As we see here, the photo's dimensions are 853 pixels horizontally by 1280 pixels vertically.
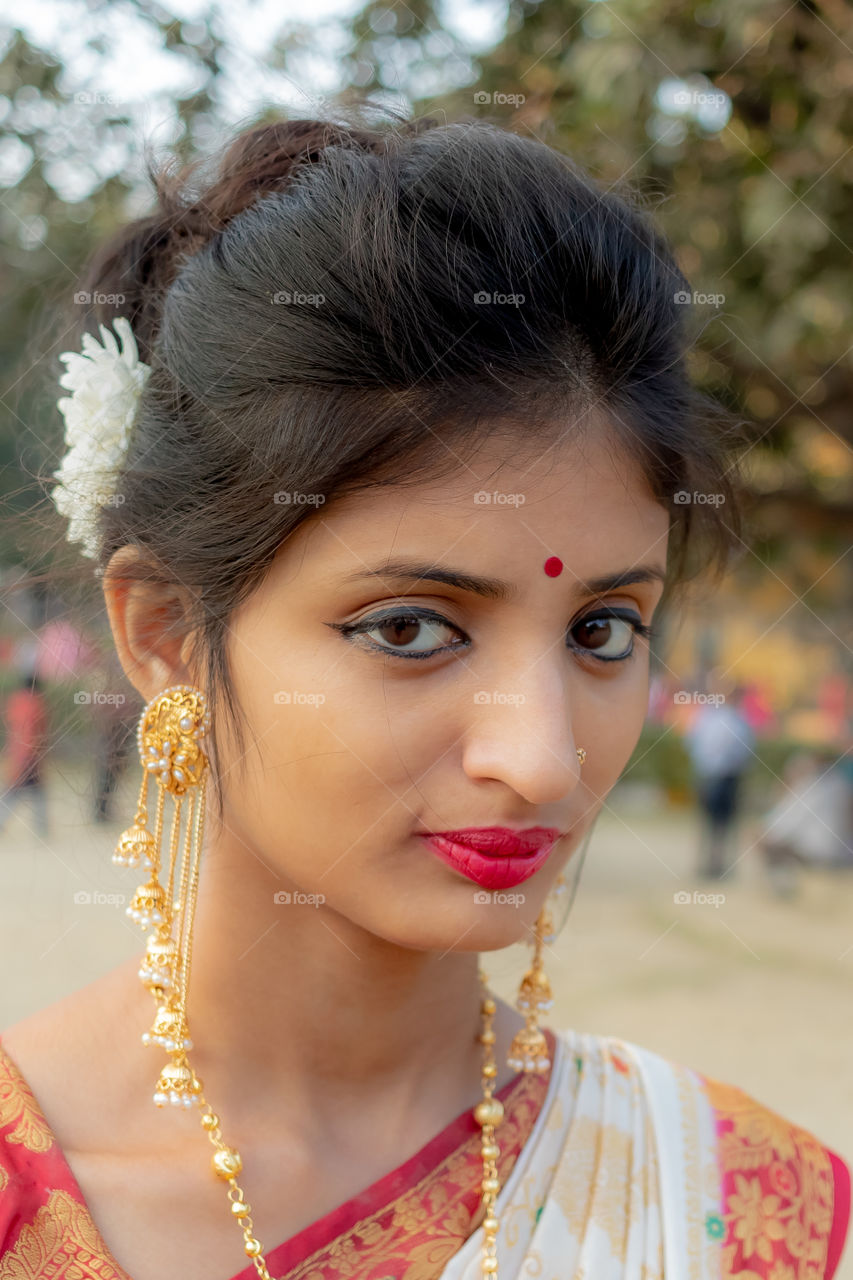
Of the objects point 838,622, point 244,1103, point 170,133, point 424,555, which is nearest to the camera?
point 424,555

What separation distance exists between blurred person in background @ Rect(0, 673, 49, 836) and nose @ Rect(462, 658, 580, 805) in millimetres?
955

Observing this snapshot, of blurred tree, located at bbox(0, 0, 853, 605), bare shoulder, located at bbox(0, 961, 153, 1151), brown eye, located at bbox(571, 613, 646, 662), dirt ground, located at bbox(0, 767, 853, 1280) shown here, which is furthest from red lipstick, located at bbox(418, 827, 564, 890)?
dirt ground, located at bbox(0, 767, 853, 1280)

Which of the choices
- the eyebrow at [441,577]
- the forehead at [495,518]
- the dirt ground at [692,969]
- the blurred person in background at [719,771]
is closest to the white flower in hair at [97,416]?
the forehead at [495,518]

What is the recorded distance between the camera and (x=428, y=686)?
1360 mm

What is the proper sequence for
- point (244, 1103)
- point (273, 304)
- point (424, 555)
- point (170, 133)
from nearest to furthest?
point (424, 555) → point (273, 304) → point (244, 1103) → point (170, 133)

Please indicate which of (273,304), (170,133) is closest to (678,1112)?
(273,304)

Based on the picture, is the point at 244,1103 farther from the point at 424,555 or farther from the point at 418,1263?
the point at 424,555

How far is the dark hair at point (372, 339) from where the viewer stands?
1418 mm

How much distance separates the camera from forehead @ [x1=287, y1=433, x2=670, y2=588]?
1.35 metres

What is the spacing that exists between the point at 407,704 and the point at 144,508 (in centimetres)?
56

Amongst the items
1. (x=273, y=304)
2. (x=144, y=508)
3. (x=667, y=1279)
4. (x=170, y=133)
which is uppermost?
A: (x=170, y=133)

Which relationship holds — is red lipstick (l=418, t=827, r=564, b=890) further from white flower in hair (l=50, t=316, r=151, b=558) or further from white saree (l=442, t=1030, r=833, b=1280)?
white flower in hair (l=50, t=316, r=151, b=558)

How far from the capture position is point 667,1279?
1.62 m

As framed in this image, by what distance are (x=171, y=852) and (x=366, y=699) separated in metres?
0.44
